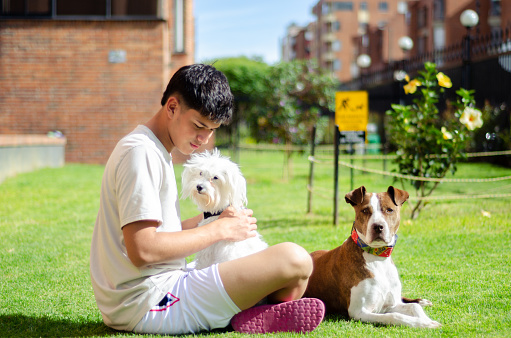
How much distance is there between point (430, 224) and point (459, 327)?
3972 mm

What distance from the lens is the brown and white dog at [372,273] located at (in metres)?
3.59

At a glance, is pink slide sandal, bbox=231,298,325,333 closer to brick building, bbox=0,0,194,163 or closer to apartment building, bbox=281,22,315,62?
brick building, bbox=0,0,194,163

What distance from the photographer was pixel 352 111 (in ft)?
29.3

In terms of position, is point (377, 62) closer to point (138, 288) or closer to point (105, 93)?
point (105, 93)

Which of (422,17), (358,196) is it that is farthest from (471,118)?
(422,17)

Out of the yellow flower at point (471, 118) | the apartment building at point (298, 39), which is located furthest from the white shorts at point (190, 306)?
the apartment building at point (298, 39)

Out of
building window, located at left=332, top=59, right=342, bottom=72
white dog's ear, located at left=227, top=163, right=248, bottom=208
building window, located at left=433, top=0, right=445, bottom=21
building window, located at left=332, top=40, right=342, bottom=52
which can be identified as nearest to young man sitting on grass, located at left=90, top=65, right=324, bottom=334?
white dog's ear, located at left=227, top=163, right=248, bottom=208

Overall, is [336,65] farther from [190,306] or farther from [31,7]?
[190,306]

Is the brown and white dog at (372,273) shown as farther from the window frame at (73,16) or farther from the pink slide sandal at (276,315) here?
the window frame at (73,16)

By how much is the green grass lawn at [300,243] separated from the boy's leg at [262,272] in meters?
0.36

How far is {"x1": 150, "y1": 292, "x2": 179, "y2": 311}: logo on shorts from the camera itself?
3.02 metres

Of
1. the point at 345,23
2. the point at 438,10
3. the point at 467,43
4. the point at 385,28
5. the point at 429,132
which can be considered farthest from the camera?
the point at 345,23

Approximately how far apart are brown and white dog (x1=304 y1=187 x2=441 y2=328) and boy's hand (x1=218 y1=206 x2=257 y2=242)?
0.83 meters

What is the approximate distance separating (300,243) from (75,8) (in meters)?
12.4
